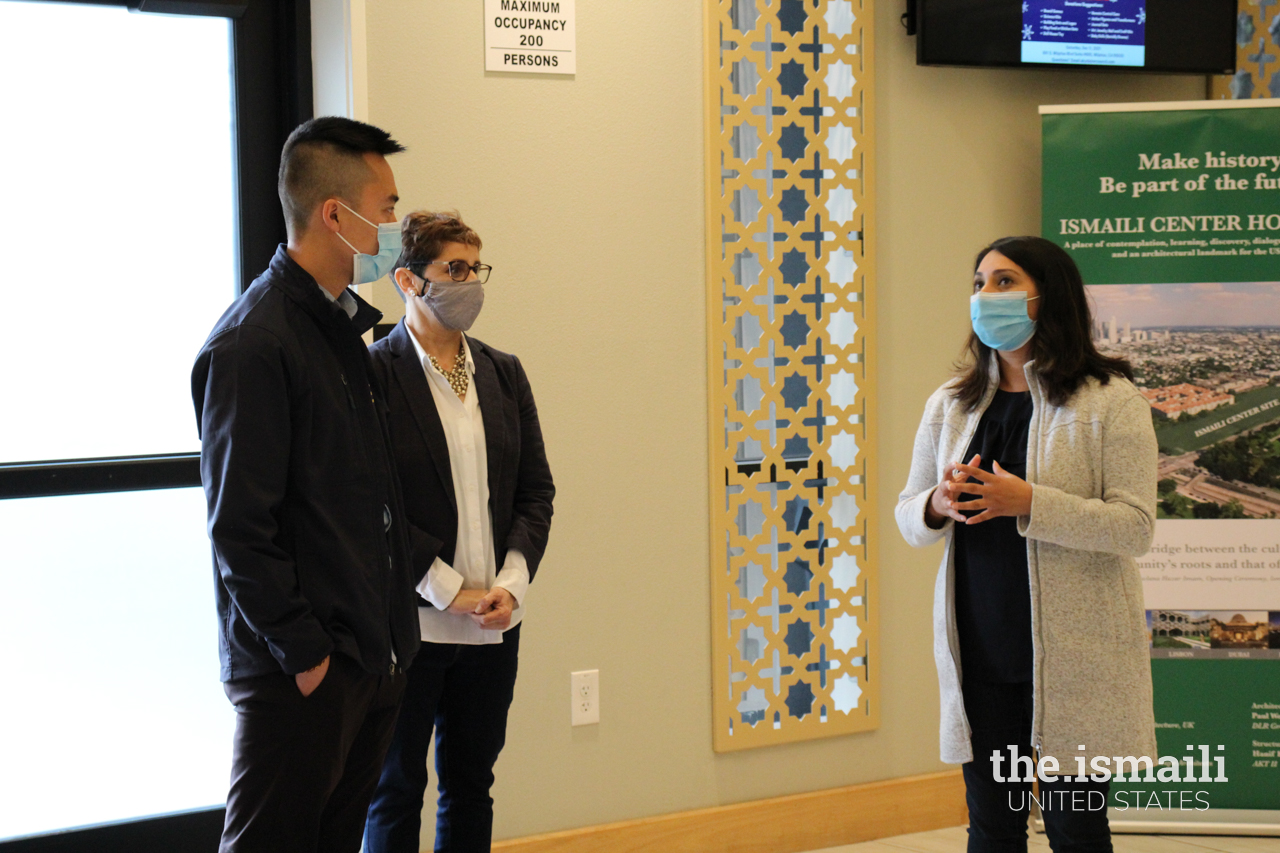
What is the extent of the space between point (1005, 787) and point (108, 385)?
93.4 inches

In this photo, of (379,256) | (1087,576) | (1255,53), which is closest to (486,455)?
(379,256)

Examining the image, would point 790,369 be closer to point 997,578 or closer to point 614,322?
point 614,322

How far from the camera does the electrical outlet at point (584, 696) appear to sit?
9.97ft

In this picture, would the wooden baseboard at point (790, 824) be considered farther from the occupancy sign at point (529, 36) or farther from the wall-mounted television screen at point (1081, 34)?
the wall-mounted television screen at point (1081, 34)

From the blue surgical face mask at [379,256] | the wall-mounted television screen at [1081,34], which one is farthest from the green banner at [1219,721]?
the blue surgical face mask at [379,256]

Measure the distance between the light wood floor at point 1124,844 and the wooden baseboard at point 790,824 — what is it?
0.14 feet

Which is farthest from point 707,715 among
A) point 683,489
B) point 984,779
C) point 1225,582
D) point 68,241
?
point 68,241

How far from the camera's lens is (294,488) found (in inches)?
67.2

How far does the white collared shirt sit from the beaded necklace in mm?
15

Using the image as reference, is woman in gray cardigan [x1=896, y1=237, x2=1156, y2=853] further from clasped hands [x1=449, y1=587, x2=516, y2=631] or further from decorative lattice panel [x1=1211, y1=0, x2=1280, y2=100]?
decorative lattice panel [x1=1211, y1=0, x2=1280, y2=100]

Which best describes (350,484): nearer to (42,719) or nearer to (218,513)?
(218,513)

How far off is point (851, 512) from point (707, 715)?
0.76 metres

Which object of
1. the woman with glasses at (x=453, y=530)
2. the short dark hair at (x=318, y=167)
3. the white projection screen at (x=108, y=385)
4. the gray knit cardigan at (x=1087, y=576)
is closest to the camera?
the short dark hair at (x=318, y=167)

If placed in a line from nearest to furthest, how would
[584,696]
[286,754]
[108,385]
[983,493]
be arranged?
[286,754], [983,493], [108,385], [584,696]
